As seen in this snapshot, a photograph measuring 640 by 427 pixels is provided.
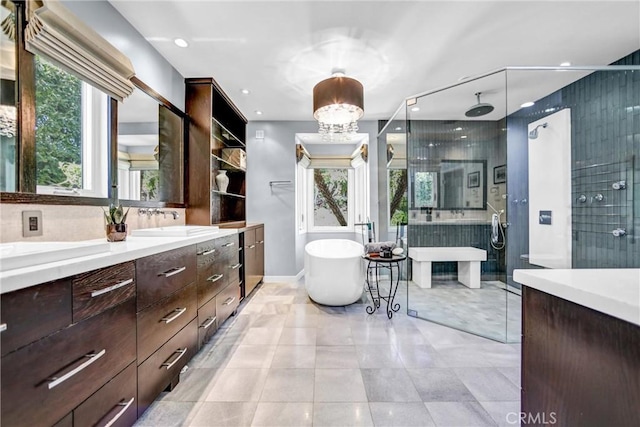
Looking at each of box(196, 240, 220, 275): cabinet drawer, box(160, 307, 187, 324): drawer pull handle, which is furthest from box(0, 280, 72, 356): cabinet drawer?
box(196, 240, 220, 275): cabinet drawer

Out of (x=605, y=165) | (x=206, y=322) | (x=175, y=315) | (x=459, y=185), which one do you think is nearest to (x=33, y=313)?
(x=175, y=315)

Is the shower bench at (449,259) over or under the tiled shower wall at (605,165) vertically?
under

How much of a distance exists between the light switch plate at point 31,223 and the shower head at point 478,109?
424 cm

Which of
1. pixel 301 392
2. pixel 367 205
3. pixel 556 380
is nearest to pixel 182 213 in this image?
pixel 301 392

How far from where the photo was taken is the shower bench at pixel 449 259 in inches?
152

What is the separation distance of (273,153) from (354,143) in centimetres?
163

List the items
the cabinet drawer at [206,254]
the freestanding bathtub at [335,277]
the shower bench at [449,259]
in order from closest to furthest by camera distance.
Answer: the cabinet drawer at [206,254] < the freestanding bathtub at [335,277] < the shower bench at [449,259]

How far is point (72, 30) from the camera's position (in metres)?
1.51

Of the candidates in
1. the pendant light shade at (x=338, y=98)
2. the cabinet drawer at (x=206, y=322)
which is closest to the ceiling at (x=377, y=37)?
the pendant light shade at (x=338, y=98)

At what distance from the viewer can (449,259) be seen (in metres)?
3.92

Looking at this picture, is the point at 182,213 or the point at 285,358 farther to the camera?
the point at 182,213

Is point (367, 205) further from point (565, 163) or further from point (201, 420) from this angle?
point (201, 420)

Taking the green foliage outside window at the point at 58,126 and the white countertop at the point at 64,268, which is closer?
the white countertop at the point at 64,268

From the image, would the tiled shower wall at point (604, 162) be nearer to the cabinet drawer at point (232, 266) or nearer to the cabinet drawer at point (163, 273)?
the cabinet drawer at point (232, 266)
